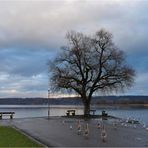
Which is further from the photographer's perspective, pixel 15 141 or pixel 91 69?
pixel 91 69

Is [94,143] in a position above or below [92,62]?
below

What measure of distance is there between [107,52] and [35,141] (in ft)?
117

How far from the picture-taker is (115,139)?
25.7 m

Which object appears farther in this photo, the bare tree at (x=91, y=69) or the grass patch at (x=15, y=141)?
the bare tree at (x=91, y=69)

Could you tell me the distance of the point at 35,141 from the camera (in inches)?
940

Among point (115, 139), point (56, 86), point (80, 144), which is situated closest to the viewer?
point (80, 144)

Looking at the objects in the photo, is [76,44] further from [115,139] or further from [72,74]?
[115,139]

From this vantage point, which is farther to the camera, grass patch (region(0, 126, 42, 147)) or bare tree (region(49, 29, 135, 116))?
bare tree (region(49, 29, 135, 116))

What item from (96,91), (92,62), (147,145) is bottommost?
(147,145)

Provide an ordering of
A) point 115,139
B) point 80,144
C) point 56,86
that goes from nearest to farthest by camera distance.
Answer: point 80,144, point 115,139, point 56,86

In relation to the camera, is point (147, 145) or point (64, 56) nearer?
point (147, 145)

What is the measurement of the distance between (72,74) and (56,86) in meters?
2.59

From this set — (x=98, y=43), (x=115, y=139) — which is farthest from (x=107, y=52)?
(x=115, y=139)

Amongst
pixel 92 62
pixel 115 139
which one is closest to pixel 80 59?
pixel 92 62
